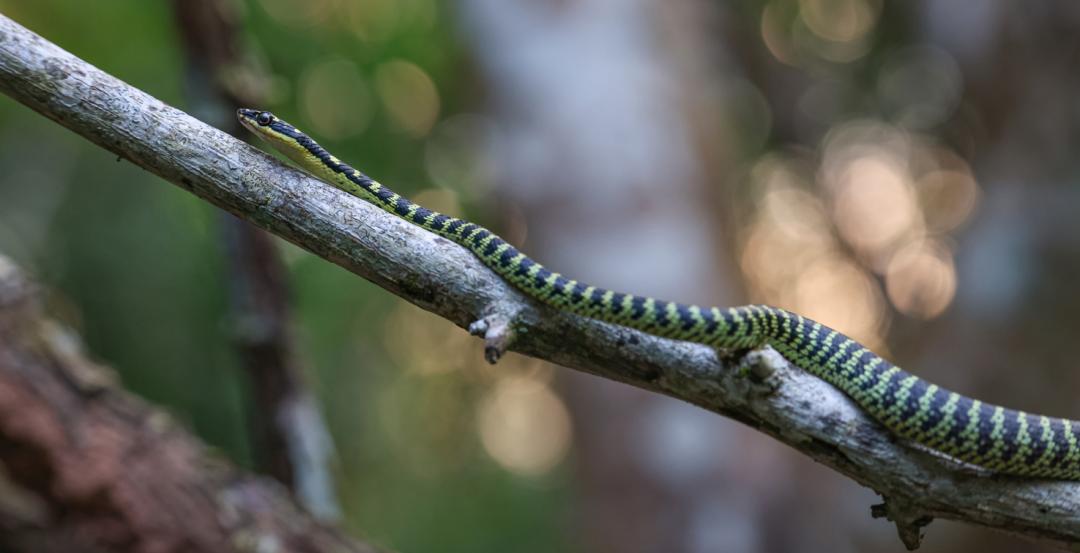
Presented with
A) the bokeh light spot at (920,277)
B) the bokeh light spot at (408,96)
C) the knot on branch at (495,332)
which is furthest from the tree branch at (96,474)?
the bokeh light spot at (920,277)

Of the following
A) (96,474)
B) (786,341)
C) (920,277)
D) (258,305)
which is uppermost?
(920,277)

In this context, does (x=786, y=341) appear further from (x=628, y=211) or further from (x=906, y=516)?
(x=628, y=211)

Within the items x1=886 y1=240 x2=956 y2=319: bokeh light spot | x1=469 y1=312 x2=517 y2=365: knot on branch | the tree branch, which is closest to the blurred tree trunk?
the tree branch

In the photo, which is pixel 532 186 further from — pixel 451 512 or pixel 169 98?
pixel 451 512

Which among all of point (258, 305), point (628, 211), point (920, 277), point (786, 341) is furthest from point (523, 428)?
point (786, 341)

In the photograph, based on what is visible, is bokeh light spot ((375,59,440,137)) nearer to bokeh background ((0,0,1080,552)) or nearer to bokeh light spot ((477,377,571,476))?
bokeh background ((0,0,1080,552))

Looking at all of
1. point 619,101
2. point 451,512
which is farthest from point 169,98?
point 451,512
